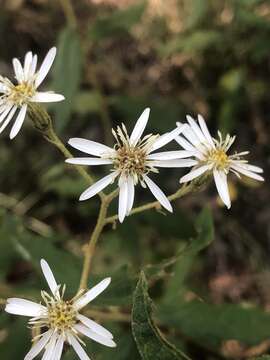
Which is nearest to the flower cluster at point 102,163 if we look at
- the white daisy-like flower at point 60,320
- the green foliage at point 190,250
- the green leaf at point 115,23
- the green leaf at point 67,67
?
the white daisy-like flower at point 60,320

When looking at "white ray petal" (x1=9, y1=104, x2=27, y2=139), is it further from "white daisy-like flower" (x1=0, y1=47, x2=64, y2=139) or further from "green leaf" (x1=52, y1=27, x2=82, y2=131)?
"green leaf" (x1=52, y1=27, x2=82, y2=131)

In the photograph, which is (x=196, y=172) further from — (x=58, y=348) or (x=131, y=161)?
(x=58, y=348)

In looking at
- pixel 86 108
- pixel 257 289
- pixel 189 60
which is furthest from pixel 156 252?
pixel 189 60

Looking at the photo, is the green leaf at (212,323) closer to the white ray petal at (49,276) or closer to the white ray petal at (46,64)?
the white ray petal at (49,276)

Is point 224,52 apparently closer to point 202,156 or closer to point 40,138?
point 40,138

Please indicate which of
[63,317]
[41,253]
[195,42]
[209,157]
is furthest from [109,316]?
[195,42]

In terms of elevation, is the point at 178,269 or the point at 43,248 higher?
the point at 178,269
